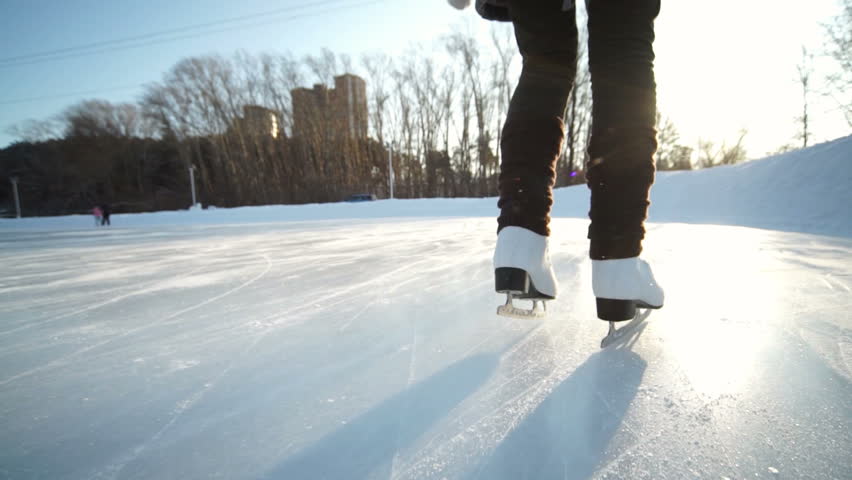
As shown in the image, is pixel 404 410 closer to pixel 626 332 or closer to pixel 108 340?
pixel 626 332

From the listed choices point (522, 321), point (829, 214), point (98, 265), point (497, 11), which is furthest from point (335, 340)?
point (829, 214)

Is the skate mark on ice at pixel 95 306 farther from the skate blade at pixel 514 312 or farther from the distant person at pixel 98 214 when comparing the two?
the distant person at pixel 98 214

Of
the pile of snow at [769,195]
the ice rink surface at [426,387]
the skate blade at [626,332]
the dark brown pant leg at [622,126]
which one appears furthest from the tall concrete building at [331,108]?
the skate blade at [626,332]

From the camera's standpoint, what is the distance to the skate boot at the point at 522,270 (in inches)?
22.2

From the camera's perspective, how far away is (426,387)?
0.45 m

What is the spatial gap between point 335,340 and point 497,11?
77cm

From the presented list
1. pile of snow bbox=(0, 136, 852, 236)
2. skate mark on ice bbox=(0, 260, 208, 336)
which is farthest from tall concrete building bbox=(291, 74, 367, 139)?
skate mark on ice bbox=(0, 260, 208, 336)

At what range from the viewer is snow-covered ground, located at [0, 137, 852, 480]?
12.9 inches

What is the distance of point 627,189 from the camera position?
22.1 inches

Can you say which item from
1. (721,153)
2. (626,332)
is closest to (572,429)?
(626,332)

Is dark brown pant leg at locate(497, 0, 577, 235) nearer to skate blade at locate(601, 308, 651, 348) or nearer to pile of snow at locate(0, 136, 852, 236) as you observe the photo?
skate blade at locate(601, 308, 651, 348)

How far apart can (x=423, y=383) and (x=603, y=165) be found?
445mm

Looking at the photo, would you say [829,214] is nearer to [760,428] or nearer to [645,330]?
[645,330]

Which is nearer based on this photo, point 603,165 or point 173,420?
point 173,420
